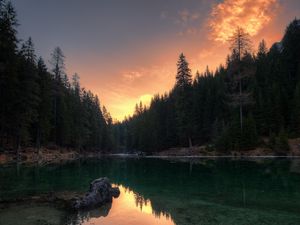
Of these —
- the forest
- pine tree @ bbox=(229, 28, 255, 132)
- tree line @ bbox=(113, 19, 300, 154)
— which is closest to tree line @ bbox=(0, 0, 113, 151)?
the forest

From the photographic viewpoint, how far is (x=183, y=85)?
2474 inches

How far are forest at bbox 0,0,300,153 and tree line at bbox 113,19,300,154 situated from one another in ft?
0.44

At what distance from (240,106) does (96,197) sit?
40.2 meters

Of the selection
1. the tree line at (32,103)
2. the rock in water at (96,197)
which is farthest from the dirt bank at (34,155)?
the rock in water at (96,197)

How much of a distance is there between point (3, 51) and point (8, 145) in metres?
24.9

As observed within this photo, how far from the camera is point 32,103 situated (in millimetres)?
34562

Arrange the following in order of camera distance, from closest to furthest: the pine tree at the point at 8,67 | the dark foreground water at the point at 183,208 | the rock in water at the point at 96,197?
the dark foreground water at the point at 183,208
the rock in water at the point at 96,197
the pine tree at the point at 8,67

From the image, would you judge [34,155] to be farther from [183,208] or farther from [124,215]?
[183,208]

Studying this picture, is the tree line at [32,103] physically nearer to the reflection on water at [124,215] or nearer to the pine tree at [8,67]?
the pine tree at [8,67]

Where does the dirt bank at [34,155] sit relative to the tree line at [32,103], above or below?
below

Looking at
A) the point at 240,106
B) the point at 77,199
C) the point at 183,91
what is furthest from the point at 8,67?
the point at 183,91

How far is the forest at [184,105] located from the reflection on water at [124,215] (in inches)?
644

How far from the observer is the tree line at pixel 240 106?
47188mm

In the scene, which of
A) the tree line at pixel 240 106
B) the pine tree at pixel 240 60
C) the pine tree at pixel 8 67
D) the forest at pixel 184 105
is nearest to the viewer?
the pine tree at pixel 8 67
